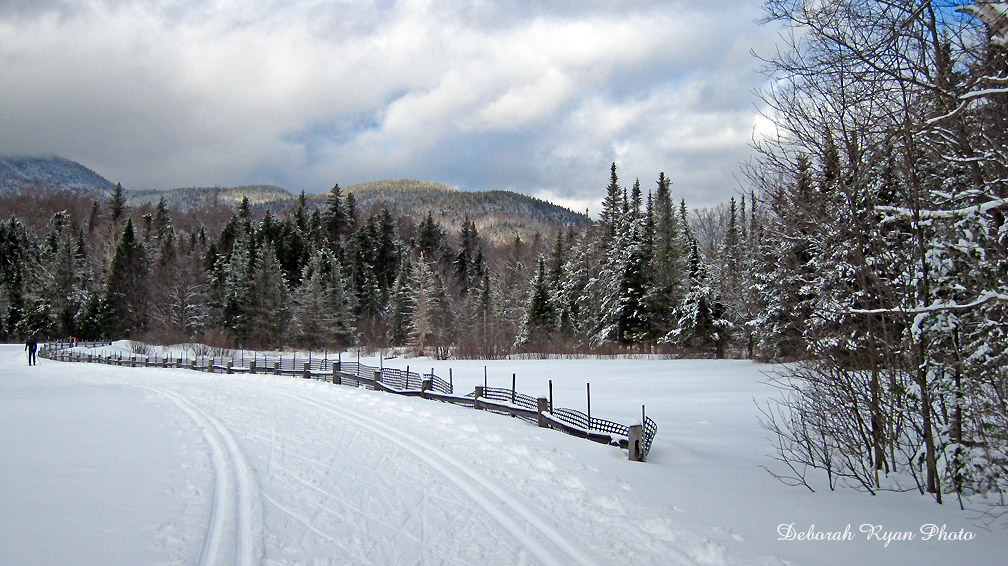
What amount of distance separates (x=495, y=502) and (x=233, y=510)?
10.3ft

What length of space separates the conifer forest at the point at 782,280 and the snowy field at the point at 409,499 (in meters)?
1.12

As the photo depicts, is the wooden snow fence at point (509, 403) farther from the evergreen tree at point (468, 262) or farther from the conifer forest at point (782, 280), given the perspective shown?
the evergreen tree at point (468, 262)

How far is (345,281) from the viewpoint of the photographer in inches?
2650

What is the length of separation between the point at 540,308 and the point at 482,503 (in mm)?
42866

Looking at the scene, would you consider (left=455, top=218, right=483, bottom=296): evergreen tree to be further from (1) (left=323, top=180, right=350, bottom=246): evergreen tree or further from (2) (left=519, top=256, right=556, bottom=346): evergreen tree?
(2) (left=519, top=256, right=556, bottom=346): evergreen tree

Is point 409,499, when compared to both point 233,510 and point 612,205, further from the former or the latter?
point 612,205

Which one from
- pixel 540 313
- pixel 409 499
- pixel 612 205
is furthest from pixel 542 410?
pixel 612 205

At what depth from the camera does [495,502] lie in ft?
24.0

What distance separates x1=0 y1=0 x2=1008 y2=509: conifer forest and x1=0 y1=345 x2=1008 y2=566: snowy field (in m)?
1.12

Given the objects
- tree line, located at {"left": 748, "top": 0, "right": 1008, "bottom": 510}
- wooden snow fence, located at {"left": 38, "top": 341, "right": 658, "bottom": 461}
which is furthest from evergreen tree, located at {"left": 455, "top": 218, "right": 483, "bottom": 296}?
tree line, located at {"left": 748, "top": 0, "right": 1008, "bottom": 510}

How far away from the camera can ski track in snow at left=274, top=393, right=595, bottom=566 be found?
5.62m

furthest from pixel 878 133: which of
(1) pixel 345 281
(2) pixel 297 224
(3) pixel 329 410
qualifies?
(2) pixel 297 224

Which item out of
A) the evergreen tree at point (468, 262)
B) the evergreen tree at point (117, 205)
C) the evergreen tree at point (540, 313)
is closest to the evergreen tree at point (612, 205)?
the evergreen tree at point (540, 313)

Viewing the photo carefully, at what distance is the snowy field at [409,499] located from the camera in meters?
5.59
